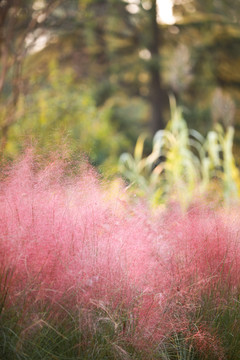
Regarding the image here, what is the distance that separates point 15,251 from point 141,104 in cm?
1428

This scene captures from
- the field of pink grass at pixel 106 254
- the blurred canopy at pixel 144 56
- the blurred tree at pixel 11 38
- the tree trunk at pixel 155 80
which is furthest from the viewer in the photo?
the tree trunk at pixel 155 80

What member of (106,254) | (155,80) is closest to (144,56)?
(155,80)

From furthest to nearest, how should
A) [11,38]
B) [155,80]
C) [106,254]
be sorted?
1. [155,80]
2. [11,38]
3. [106,254]

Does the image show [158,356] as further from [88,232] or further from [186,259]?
[88,232]

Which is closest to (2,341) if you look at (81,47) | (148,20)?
(148,20)

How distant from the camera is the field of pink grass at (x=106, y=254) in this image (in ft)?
5.34

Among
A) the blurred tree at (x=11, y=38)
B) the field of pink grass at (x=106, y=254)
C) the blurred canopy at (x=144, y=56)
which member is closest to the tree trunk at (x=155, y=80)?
the blurred canopy at (x=144, y=56)

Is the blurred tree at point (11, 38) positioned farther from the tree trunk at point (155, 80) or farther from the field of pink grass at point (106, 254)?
the tree trunk at point (155, 80)

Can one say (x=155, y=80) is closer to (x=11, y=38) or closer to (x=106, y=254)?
(x=11, y=38)

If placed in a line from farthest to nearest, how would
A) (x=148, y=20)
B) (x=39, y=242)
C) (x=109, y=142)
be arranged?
(x=148, y=20) < (x=109, y=142) < (x=39, y=242)

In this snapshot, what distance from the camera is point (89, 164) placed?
75.7 inches

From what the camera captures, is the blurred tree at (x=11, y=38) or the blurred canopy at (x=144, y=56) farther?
the blurred canopy at (x=144, y=56)

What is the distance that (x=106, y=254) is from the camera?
1763mm

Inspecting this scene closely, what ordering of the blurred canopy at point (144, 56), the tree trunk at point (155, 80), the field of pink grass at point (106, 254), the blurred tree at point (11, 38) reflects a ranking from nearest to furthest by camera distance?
the field of pink grass at point (106, 254) < the blurred tree at point (11, 38) < the blurred canopy at point (144, 56) < the tree trunk at point (155, 80)
